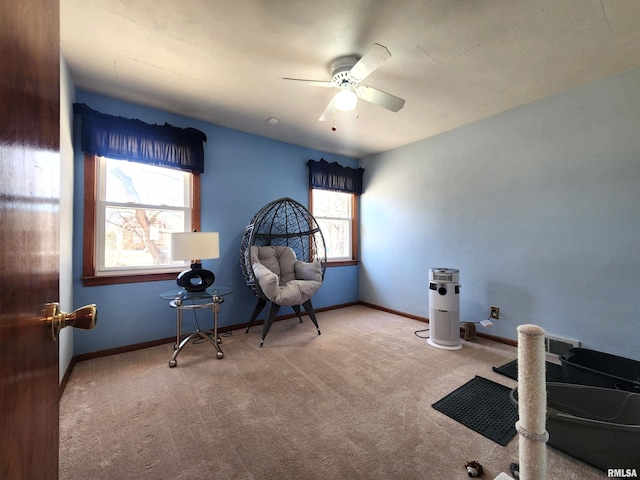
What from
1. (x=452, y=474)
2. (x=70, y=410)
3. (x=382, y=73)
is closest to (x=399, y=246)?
(x=382, y=73)

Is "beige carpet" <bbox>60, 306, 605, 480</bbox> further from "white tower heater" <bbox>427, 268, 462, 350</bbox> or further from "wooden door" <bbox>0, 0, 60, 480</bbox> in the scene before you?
"wooden door" <bbox>0, 0, 60, 480</bbox>

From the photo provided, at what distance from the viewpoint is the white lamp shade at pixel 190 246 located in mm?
2312

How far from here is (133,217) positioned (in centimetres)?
269

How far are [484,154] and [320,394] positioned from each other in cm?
292

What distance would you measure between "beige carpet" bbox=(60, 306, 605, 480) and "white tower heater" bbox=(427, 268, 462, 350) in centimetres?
15

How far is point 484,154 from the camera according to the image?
2.97 meters

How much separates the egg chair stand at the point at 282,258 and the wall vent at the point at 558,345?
220 cm

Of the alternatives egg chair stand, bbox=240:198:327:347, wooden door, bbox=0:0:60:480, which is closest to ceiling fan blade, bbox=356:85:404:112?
egg chair stand, bbox=240:198:327:347

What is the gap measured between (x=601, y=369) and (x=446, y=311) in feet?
3.64

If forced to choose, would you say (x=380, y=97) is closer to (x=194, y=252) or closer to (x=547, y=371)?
(x=194, y=252)

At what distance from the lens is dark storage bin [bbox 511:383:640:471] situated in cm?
120

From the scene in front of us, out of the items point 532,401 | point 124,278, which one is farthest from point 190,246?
point 532,401

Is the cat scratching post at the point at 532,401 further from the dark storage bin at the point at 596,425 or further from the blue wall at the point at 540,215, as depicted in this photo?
the blue wall at the point at 540,215

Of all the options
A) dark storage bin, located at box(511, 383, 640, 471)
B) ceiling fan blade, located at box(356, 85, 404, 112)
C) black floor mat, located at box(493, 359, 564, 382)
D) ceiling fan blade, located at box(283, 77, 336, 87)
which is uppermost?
ceiling fan blade, located at box(283, 77, 336, 87)
